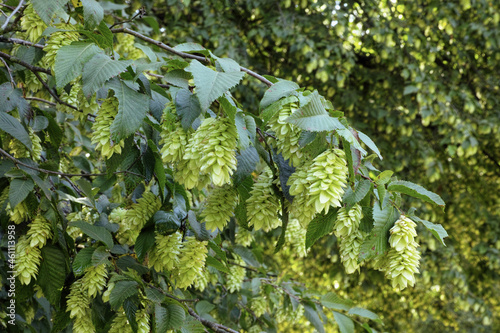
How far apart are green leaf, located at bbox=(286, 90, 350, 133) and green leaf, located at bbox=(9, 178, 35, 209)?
71cm

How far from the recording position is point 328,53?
340 centimetres

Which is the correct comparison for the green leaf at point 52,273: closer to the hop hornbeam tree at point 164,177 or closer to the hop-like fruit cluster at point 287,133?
the hop hornbeam tree at point 164,177

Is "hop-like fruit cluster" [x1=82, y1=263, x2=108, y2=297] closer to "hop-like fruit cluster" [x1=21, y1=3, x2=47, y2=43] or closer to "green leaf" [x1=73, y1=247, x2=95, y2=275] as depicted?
"green leaf" [x1=73, y1=247, x2=95, y2=275]

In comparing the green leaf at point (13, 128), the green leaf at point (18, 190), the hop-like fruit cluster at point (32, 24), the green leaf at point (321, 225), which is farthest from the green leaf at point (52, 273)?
the green leaf at point (321, 225)

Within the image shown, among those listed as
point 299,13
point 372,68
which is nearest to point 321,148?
point 299,13

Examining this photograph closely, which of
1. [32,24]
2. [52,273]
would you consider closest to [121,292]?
[52,273]

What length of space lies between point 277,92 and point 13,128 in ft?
2.40

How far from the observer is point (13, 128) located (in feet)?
3.94

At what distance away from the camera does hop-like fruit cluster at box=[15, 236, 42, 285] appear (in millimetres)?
1123

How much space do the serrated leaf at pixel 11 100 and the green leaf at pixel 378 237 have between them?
98cm

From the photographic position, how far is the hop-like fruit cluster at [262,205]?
0.94 metres

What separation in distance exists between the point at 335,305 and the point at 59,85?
1.48 metres

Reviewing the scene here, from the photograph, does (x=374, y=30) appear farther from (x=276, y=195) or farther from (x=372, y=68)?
(x=276, y=195)

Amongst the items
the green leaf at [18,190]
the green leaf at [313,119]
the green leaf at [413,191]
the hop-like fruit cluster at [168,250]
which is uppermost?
the green leaf at [313,119]
